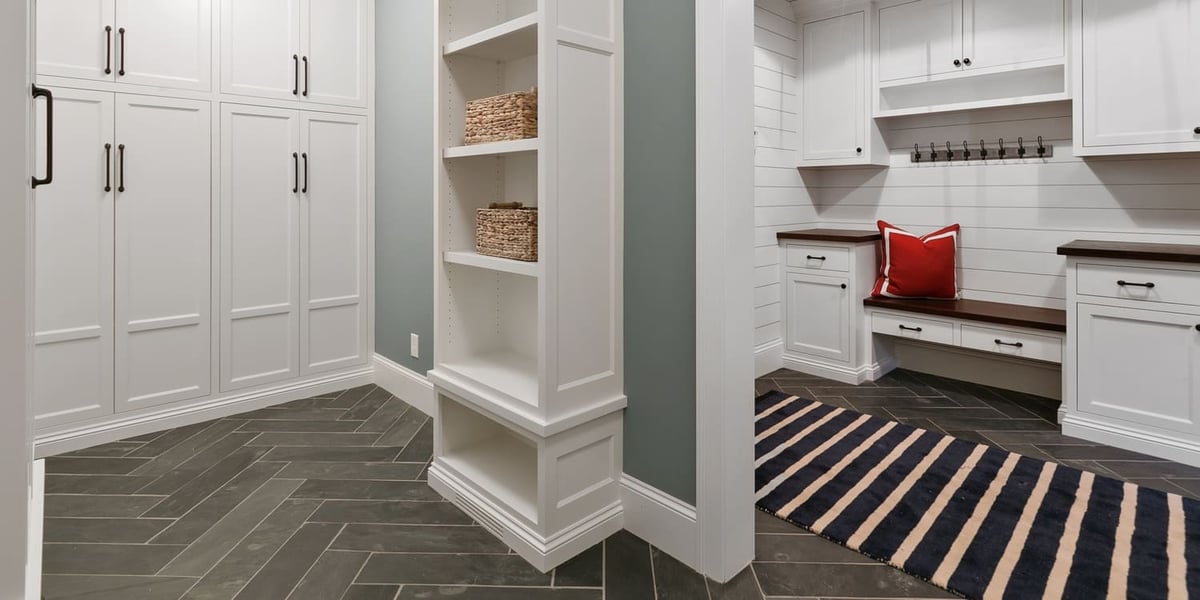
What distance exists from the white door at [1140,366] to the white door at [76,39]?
4.50m

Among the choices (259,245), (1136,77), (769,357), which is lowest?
(769,357)

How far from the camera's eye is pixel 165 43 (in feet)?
9.50

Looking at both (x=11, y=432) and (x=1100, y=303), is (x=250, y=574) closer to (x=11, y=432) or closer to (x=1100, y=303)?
(x=11, y=432)

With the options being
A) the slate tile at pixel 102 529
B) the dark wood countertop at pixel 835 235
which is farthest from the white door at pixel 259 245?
the dark wood countertop at pixel 835 235

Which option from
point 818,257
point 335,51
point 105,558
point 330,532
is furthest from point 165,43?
point 818,257

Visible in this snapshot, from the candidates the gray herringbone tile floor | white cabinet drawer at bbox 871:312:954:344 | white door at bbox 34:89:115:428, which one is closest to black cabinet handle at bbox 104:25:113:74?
white door at bbox 34:89:115:428

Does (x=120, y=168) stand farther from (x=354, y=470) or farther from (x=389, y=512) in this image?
(x=389, y=512)

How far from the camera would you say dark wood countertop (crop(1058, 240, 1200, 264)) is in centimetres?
257

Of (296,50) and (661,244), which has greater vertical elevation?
(296,50)

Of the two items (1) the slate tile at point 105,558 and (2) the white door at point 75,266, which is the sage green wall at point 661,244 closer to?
(1) the slate tile at point 105,558

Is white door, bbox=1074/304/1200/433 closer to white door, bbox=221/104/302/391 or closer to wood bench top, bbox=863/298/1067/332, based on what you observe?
wood bench top, bbox=863/298/1067/332

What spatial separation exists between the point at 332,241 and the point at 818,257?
290 cm

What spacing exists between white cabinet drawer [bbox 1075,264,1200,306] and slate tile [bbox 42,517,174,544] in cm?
382

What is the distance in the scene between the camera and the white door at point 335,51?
131 inches
